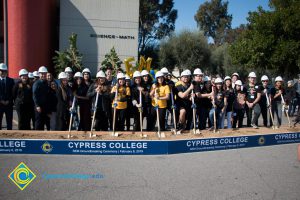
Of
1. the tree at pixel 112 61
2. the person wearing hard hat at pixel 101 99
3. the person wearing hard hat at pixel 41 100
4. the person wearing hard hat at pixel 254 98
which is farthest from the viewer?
the tree at pixel 112 61

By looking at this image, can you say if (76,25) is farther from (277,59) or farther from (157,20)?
(157,20)

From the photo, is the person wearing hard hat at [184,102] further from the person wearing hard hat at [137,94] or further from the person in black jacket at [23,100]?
the person in black jacket at [23,100]

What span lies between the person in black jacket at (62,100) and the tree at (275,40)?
46.4ft

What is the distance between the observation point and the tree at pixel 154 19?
3919 cm

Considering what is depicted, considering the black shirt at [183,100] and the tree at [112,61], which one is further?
the tree at [112,61]

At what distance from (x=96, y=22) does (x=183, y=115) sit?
18.7 metres

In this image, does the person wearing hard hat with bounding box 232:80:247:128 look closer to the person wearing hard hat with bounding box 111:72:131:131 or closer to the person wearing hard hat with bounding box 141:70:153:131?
the person wearing hard hat with bounding box 141:70:153:131

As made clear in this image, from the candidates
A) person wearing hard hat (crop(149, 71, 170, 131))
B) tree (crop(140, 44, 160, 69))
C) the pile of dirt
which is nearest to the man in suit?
the pile of dirt

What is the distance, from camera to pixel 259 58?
59.5 ft

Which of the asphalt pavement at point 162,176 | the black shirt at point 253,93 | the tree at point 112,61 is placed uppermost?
the tree at point 112,61

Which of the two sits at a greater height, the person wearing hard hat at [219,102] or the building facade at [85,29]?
the building facade at [85,29]

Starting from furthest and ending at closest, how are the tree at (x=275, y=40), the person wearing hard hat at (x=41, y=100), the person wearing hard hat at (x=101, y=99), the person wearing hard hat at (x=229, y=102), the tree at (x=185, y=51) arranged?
the tree at (x=185, y=51) → the tree at (x=275, y=40) → the person wearing hard hat at (x=229, y=102) → the person wearing hard hat at (x=101, y=99) → the person wearing hard hat at (x=41, y=100)

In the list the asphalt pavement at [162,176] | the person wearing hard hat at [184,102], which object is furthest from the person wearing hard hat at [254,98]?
the asphalt pavement at [162,176]

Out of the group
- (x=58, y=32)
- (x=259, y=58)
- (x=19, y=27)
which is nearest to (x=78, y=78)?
(x=259, y=58)
